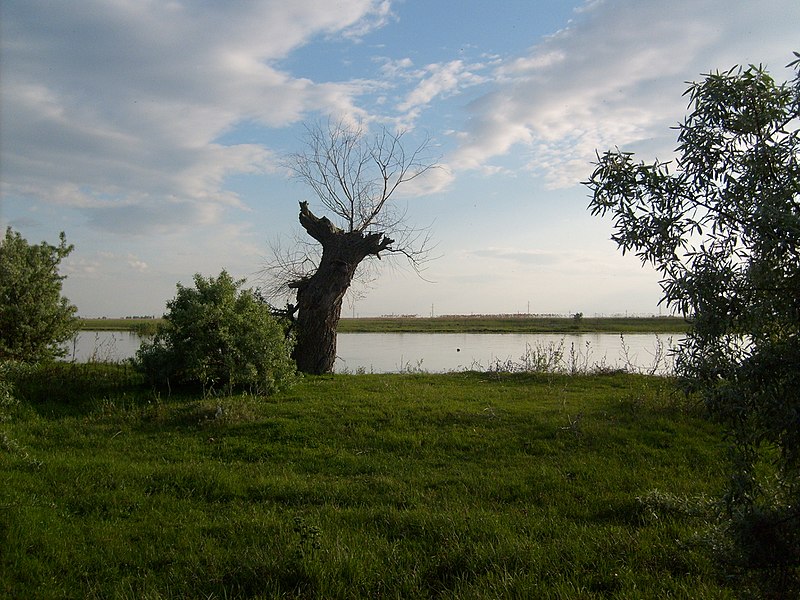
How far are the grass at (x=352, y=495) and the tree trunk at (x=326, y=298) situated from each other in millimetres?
5062

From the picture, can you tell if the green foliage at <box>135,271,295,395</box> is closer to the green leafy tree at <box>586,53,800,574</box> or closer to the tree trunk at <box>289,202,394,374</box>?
the tree trunk at <box>289,202,394,374</box>

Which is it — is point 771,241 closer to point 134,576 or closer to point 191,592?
point 191,592

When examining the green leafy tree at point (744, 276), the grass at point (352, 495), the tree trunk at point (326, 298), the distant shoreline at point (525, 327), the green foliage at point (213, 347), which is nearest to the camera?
the green leafy tree at point (744, 276)

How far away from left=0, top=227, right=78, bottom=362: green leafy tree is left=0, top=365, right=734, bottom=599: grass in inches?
82.4

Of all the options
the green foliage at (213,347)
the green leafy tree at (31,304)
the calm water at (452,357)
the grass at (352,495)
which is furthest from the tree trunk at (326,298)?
the green leafy tree at (31,304)

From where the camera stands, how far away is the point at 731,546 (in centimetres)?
341

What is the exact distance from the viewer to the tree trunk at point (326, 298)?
1728cm

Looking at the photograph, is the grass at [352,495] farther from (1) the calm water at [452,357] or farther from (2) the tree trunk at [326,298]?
(1) the calm water at [452,357]

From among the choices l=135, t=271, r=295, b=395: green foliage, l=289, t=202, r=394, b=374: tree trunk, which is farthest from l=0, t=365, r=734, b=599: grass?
l=289, t=202, r=394, b=374: tree trunk

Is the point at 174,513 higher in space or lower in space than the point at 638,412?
lower

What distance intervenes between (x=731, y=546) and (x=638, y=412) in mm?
7652

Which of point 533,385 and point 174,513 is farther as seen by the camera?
point 533,385

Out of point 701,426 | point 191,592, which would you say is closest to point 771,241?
point 191,592

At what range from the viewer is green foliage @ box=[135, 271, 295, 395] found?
41.5ft
